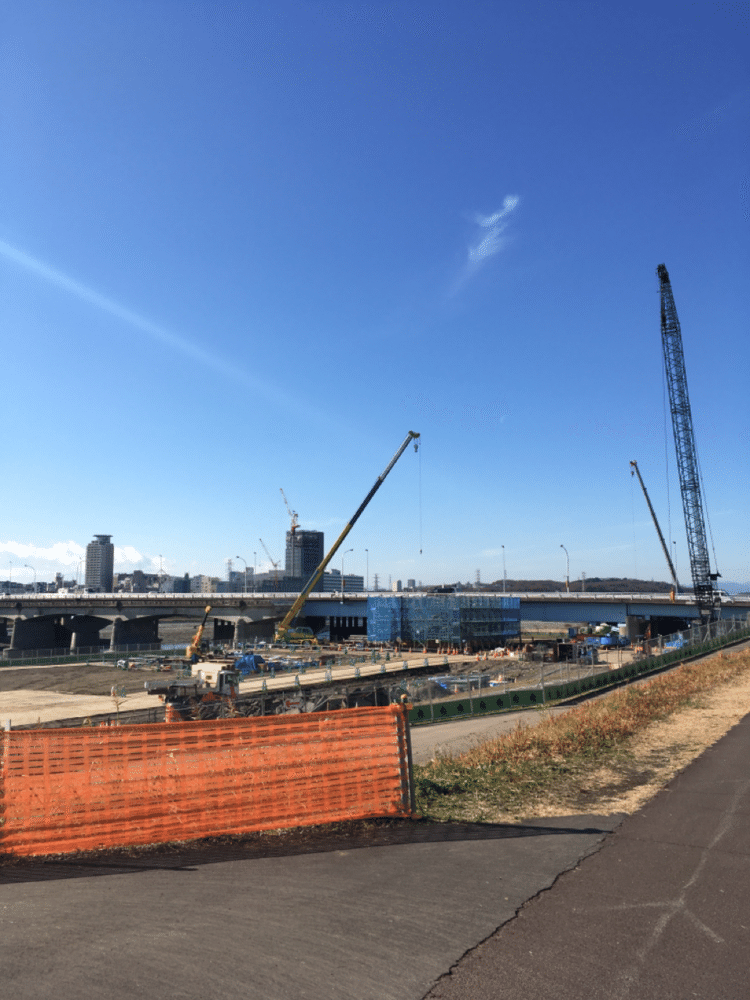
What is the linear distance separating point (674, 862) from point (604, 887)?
1.44 metres

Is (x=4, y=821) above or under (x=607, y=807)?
above

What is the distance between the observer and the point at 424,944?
5891 mm

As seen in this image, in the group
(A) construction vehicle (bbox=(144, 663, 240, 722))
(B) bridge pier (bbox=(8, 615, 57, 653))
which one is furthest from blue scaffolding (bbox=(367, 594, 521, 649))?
(B) bridge pier (bbox=(8, 615, 57, 653))

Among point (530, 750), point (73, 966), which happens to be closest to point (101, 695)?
point (530, 750)

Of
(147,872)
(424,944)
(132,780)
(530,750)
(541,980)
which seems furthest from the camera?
(530,750)

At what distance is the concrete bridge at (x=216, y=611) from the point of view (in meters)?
106

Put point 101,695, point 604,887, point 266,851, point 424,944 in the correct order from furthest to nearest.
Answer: point 101,695, point 266,851, point 604,887, point 424,944

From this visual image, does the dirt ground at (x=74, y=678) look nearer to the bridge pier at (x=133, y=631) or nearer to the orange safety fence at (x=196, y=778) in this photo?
the bridge pier at (x=133, y=631)

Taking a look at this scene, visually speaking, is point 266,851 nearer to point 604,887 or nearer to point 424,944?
point 424,944

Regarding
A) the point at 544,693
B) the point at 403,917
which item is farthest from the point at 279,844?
the point at 544,693

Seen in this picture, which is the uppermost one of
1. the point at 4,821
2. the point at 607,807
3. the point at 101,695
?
the point at 4,821

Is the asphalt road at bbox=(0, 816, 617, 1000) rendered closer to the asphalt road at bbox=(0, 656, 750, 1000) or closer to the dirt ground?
the asphalt road at bbox=(0, 656, 750, 1000)

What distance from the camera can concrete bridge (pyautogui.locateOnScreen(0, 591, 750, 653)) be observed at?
347 ft

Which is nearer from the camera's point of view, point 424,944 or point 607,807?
point 424,944
